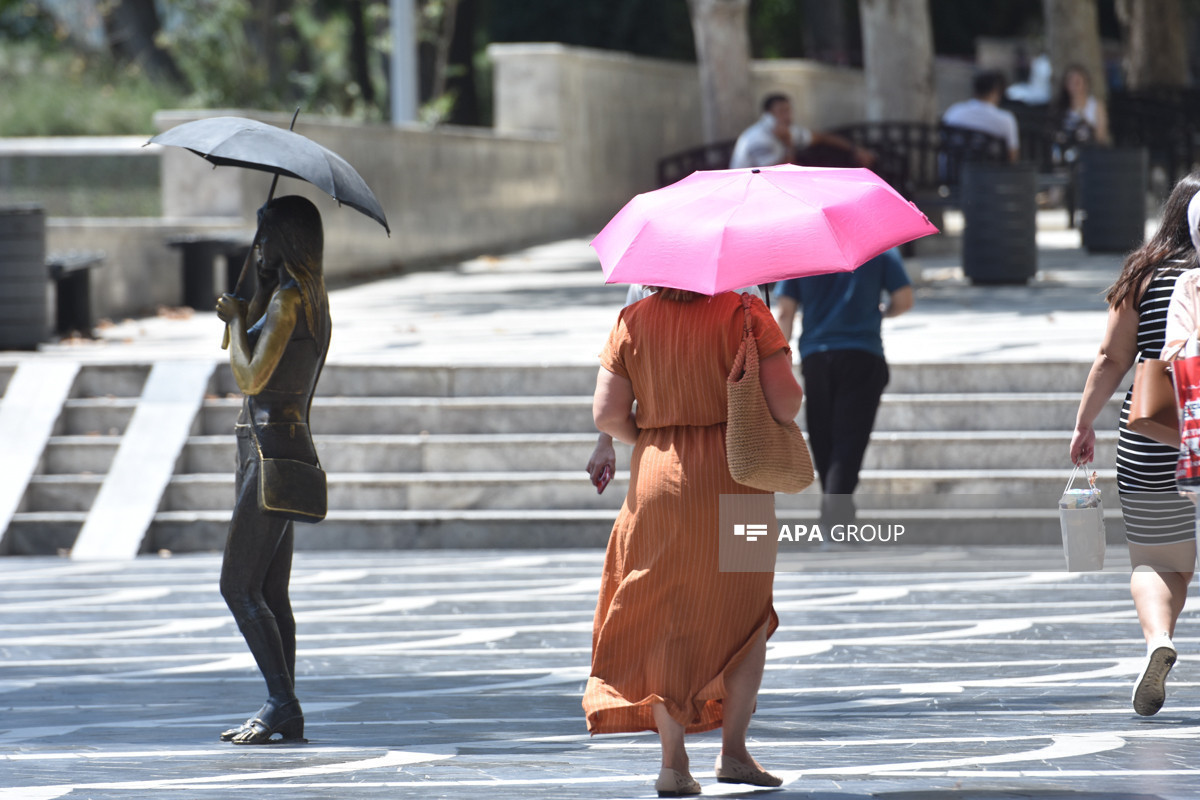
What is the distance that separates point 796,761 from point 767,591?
1.98ft

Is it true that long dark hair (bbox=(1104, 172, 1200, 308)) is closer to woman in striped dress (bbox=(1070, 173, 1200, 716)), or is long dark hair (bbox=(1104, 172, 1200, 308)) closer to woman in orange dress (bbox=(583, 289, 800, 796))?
woman in striped dress (bbox=(1070, 173, 1200, 716))

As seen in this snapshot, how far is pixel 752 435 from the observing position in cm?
461

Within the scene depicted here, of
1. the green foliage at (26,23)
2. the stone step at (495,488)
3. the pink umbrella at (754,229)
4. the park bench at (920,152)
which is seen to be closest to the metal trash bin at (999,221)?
the park bench at (920,152)

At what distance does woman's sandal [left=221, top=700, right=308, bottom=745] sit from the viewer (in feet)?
17.8

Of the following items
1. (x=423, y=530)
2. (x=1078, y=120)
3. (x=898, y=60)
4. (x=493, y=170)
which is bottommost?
(x=423, y=530)

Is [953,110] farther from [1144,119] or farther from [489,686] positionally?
[489,686]

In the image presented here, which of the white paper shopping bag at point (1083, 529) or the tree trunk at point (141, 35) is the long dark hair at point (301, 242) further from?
the tree trunk at point (141, 35)

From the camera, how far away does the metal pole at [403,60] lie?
64.8 feet

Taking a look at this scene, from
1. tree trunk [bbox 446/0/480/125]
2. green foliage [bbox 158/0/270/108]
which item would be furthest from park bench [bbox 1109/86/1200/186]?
tree trunk [bbox 446/0/480/125]

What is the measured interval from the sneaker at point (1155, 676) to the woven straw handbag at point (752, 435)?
4.95 feet

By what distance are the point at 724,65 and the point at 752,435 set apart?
1652 cm

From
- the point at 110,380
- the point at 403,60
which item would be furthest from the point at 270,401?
the point at 403,60

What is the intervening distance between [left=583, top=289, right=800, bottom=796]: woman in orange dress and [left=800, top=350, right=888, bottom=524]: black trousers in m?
3.83

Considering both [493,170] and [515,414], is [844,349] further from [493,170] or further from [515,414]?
[493,170]
